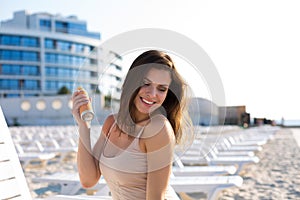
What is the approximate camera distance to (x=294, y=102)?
3.84 m

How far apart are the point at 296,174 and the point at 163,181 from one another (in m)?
5.29

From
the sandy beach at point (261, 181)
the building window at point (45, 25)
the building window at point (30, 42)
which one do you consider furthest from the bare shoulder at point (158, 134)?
the building window at point (45, 25)

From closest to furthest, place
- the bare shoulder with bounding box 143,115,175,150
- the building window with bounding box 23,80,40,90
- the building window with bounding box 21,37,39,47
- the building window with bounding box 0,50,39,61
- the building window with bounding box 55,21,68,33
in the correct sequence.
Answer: the bare shoulder with bounding box 143,115,175,150
the building window with bounding box 0,50,39,61
the building window with bounding box 23,80,40,90
the building window with bounding box 21,37,39,47
the building window with bounding box 55,21,68,33

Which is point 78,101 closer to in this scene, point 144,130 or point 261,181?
point 144,130

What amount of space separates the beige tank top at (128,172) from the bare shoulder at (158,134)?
0.05 metres

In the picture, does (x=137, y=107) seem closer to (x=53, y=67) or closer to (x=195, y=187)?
(x=195, y=187)

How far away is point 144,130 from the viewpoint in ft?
4.55

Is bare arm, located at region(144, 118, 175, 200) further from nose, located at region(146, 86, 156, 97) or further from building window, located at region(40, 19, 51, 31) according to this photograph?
building window, located at region(40, 19, 51, 31)

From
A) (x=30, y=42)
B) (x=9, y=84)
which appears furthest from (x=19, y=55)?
(x=9, y=84)

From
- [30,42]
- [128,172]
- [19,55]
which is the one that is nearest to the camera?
[128,172]

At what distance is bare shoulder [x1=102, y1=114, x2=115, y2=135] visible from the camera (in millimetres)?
1597

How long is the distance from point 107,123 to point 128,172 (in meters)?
0.27

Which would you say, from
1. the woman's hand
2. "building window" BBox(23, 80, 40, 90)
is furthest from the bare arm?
"building window" BBox(23, 80, 40, 90)

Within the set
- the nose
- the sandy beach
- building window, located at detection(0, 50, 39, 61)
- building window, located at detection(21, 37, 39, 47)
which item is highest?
the nose
